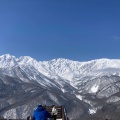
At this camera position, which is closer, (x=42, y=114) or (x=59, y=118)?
(x=42, y=114)

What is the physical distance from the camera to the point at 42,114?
699 inches

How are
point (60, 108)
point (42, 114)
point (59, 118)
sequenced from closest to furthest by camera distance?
1. point (42, 114)
2. point (59, 118)
3. point (60, 108)

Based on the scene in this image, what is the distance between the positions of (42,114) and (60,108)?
21.4m

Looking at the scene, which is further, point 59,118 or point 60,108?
point 60,108

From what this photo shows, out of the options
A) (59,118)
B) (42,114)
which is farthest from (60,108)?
(42,114)

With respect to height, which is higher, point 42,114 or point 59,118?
point 59,118

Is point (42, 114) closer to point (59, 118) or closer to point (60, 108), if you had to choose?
point (59, 118)

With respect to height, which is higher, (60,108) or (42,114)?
(60,108)

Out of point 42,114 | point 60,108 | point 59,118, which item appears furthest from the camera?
point 60,108

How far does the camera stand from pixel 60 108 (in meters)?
38.9

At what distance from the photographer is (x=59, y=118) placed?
35938 millimetres

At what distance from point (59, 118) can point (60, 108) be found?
3.07m

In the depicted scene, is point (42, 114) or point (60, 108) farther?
point (60, 108)
